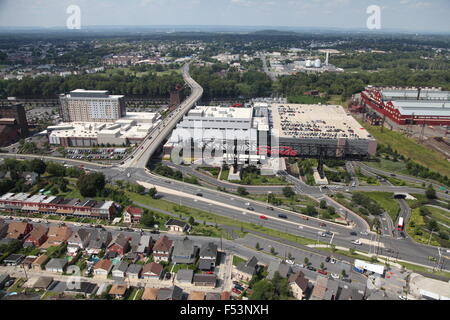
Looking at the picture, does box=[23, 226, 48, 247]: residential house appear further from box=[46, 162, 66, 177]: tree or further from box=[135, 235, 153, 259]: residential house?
box=[46, 162, 66, 177]: tree

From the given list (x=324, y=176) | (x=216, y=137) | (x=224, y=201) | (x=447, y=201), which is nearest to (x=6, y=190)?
(x=224, y=201)

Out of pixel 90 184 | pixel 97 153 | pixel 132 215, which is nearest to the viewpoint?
pixel 132 215

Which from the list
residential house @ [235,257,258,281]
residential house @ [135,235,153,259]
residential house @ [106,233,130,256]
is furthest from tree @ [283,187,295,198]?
residential house @ [106,233,130,256]

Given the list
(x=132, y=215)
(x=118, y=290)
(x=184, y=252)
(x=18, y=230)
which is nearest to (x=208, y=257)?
(x=184, y=252)

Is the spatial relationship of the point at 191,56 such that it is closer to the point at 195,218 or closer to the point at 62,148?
the point at 62,148

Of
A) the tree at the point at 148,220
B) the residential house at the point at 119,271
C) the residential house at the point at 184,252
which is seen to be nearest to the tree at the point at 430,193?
the residential house at the point at 184,252

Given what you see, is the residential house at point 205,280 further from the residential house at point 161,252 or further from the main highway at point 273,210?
the main highway at point 273,210

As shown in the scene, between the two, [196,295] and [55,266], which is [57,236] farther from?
[196,295]
